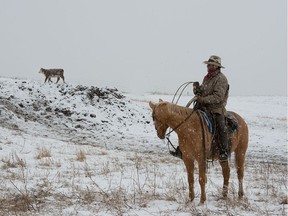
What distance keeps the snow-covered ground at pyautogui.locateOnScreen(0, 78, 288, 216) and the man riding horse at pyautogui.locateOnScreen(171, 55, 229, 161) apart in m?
0.88

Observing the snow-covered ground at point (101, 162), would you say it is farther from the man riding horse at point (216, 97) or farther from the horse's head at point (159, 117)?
the horse's head at point (159, 117)

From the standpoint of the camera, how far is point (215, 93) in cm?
693

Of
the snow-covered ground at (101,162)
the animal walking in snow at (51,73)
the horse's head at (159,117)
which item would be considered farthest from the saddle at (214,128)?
the animal walking in snow at (51,73)

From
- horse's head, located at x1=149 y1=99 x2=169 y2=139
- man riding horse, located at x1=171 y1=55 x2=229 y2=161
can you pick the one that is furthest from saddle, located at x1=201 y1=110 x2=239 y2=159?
horse's head, located at x1=149 y1=99 x2=169 y2=139

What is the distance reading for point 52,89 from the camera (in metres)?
23.0

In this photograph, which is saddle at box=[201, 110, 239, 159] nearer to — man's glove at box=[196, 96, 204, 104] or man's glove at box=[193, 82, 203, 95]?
man's glove at box=[196, 96, 204, 104]

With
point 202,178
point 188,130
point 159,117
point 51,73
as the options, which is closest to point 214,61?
point 188,130

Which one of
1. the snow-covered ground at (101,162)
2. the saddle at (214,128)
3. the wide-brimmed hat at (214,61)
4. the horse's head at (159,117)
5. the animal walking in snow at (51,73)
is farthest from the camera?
the animal walking in snow at (51,73)

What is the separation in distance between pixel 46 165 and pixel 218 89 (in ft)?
19.9

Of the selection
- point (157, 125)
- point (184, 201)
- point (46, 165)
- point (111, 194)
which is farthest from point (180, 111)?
point (46, 165)

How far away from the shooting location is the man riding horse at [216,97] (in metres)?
6.92

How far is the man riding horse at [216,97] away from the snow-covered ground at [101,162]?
2.88 feet

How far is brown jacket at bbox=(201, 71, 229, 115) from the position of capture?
22.6 feet

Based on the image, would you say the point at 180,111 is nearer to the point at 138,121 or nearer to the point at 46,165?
the point at 46,165
